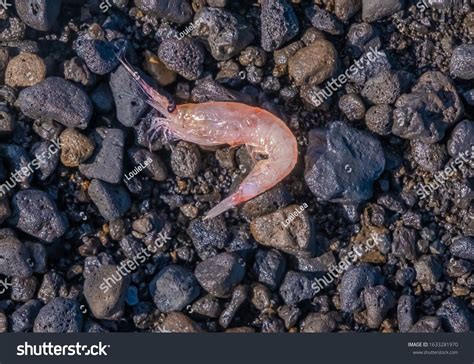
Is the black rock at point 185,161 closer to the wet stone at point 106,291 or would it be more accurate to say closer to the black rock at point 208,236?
the black rock at point 208,236

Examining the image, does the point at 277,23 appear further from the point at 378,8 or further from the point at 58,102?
the point at 58,102

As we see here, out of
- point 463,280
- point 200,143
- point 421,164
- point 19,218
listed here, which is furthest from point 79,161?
point 463,280

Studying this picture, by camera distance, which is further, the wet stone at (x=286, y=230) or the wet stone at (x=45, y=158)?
the wet stone at (x=286, y=230)

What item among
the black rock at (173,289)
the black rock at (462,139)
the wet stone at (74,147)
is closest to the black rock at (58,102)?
the wet stone at (74,147)

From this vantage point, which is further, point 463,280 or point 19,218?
point 463,280

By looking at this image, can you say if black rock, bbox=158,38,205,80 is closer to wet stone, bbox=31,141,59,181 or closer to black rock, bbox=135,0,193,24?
black rock, bbox=135,0,193,24

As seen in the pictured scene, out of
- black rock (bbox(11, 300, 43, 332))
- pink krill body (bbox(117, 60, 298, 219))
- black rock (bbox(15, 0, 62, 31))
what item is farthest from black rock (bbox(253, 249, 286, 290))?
black rock (bbox(15, 0, 62, 31))

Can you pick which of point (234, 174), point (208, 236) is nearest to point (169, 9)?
point (234, 174)

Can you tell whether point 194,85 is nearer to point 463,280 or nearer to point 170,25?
point 170,25
